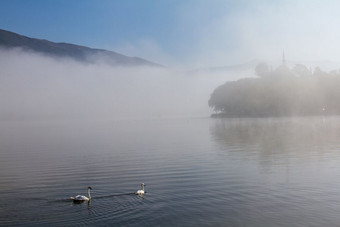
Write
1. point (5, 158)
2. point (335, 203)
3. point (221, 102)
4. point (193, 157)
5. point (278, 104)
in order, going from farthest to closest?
1. point (221, 102)
2. point (278, 104)
3. point (5, 158)
4. point (193, 157)
5. point (335, 203)

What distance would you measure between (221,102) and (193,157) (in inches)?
6126

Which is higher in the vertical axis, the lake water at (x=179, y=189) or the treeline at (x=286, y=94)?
the treeline at (x=286, y=94)

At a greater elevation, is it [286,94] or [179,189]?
[286,94]

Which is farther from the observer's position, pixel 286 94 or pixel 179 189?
pixel 286 94

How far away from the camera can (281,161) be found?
3353 cm

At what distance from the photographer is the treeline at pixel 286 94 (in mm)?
166500

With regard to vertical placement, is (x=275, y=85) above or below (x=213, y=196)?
above

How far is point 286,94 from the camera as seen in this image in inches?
6609

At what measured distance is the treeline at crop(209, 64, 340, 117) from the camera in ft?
546

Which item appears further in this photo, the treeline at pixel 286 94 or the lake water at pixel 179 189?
the treeline at pixel 286 94

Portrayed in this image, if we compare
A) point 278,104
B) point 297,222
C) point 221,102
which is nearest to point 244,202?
point 297,222

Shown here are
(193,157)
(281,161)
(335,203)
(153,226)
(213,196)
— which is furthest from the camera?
(193,157)

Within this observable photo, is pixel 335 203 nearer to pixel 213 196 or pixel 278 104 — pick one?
pixel 213 196

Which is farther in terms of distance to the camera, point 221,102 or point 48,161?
point 221,102
